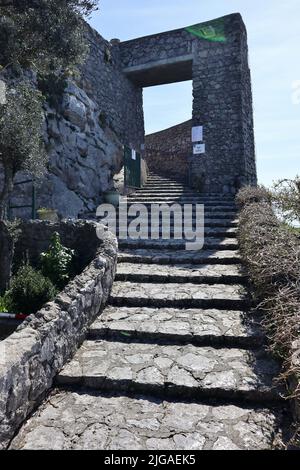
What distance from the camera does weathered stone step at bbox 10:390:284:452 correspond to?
227cm

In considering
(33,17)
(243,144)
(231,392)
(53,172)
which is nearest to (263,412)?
(231,392)

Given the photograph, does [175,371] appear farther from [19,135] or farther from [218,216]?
[218,216]

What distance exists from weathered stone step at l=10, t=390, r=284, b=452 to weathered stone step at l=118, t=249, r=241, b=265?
9.19 ft

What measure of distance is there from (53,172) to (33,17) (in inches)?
140

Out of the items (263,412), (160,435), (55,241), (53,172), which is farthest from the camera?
(53,172)

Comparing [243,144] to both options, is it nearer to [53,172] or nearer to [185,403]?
[53,172]

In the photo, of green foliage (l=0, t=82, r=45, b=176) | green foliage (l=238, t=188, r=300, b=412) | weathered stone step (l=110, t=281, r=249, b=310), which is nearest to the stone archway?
green foliage (l=238, t=188, r=300, b=412)

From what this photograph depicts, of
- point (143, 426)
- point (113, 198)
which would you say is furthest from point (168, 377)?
point (113, 198)

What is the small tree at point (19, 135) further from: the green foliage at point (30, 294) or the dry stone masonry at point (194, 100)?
the dry stone masonry at point (194, 100)

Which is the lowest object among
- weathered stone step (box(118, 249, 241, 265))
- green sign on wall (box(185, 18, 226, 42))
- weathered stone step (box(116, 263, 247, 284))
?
weathered stone step (box(116, 263, 247, 284))

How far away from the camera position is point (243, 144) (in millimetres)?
10773

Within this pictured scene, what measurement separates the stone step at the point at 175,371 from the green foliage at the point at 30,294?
1091 mm

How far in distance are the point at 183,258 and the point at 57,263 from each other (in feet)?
6.22

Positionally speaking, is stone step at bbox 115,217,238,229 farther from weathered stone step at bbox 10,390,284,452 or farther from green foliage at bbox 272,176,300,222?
weathered stone step at bbox 10,390,284,452
